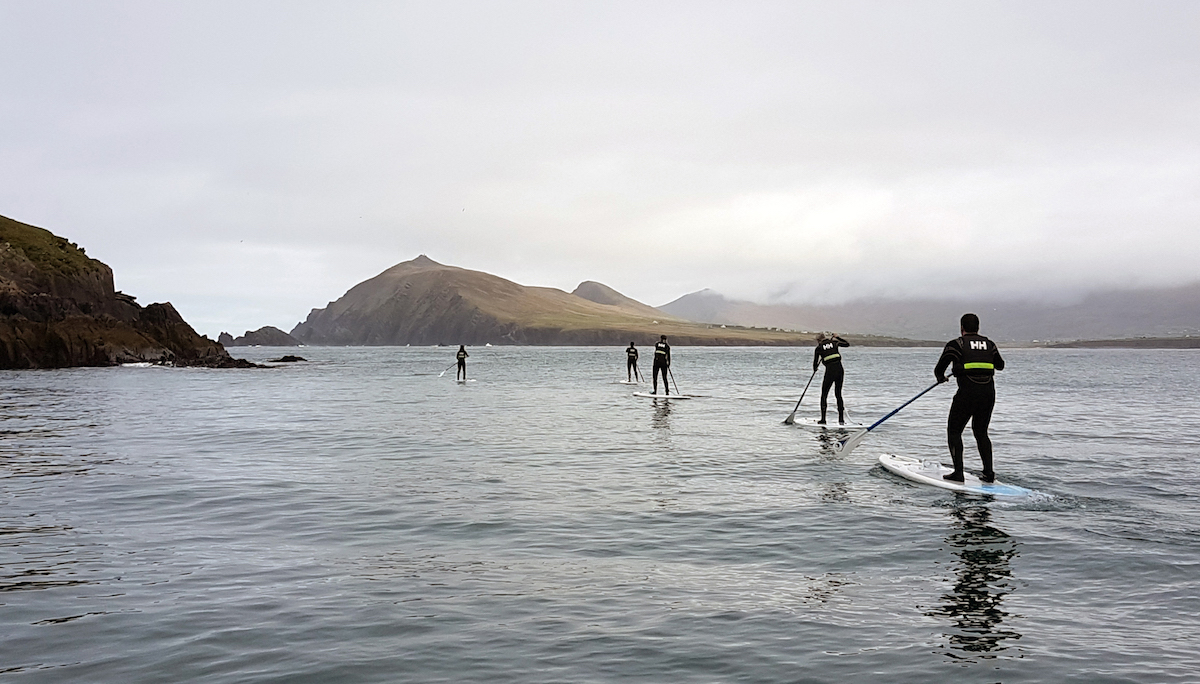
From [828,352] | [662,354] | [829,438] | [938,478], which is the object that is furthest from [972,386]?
[662,354]

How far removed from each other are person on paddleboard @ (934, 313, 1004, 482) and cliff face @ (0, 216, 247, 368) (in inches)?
3291

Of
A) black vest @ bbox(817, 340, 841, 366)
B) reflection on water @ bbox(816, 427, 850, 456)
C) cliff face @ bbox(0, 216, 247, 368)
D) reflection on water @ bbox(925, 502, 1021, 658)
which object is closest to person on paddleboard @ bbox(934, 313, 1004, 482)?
reflection on water @ bbox(925, 502, 1021, 658)

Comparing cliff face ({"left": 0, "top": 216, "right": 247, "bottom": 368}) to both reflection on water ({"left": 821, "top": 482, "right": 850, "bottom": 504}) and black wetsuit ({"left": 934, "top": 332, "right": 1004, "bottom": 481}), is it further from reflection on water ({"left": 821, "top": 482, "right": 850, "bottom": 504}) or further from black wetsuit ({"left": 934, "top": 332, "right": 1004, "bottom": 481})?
black wetsuit ({"left": 934, "top": 332, "right": 1004, "bottom": 481})

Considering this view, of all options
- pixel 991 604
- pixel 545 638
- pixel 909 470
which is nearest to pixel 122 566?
pixel 545 638

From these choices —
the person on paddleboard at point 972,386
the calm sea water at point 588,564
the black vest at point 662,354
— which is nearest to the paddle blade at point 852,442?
the calm sea water at point 588,564

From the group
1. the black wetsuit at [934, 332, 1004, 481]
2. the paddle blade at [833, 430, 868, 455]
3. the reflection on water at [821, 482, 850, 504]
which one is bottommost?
the reflection on water at [821, 482, 850, 504]

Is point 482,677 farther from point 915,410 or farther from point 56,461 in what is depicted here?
point 915,410

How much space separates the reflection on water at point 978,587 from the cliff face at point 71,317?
86.1 metres

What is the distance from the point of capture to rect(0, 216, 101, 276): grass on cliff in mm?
93062

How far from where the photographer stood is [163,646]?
720 cm

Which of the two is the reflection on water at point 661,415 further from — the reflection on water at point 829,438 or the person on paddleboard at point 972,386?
the person on paddleboard at point 972,386

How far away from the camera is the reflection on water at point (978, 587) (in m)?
7.49

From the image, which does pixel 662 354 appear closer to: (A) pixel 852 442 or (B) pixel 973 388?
(A) pixel 852 442

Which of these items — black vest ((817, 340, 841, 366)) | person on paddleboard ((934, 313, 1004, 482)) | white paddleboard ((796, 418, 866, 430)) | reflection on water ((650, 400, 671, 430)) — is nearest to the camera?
person on paddleboard ((934, 313, 1004, 482))
